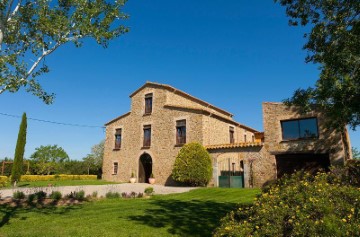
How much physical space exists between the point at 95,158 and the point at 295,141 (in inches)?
1317

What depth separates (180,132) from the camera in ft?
77.0

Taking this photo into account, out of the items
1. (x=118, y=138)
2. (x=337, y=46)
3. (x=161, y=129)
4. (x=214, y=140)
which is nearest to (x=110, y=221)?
(x=337, y=46)

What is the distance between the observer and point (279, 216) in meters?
3.68

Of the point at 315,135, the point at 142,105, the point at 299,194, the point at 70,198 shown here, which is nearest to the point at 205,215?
the point at 299,194

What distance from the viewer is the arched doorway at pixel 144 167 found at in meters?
26.1

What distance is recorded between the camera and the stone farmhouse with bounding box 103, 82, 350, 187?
56.3 feet

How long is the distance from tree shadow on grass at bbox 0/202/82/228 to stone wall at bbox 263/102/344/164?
42.9 feet

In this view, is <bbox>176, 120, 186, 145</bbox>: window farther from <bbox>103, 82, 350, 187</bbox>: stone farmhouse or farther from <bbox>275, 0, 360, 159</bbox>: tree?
<bbox>275, 0, 360, 159</bbox>: tree

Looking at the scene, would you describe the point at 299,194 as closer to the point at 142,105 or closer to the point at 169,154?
the point at 169,154

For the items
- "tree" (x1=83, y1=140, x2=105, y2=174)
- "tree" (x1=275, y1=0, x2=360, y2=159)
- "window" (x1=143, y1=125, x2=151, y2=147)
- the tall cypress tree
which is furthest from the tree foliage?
"tree" (x1=83, y1=140, x2=105, y2=174)

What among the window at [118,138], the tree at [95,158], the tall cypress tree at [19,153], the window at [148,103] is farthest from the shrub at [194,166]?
the tree at [95,158]

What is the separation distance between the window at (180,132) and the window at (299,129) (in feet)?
27.4

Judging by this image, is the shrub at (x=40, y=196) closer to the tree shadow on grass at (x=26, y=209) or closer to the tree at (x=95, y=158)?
the tree shadow on grass at (x=26, y=209)

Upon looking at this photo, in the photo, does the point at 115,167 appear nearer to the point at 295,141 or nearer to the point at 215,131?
the point at 215,131
